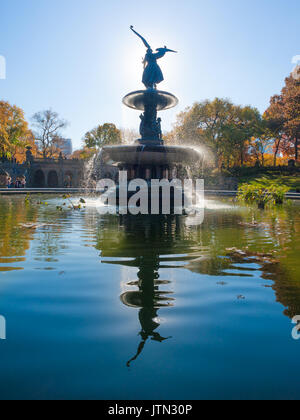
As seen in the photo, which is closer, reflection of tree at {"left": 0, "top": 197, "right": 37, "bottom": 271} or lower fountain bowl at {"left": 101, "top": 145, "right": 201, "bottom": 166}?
reflection of tree at {"left": 0, "top": 197, "right": 37, "bottom": 271}

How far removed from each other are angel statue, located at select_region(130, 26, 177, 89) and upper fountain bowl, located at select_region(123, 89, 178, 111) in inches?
50.0

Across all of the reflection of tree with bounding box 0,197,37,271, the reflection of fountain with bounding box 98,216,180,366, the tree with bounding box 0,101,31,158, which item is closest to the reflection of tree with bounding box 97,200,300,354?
the reflection of fountain with bounding box 98,216,180,366

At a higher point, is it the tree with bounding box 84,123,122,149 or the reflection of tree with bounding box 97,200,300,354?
the tree with bounding box 84,123,122,149

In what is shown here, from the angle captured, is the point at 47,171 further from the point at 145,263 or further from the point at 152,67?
the point at 145,263

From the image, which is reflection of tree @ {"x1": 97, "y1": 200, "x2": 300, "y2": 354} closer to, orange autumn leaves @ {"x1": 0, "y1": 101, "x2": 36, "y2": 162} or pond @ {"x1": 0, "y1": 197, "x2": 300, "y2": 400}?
pond @ {"x1": 0, "y1": 197, "x2": 300, "y2": 400}

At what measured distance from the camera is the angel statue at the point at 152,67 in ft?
59.7

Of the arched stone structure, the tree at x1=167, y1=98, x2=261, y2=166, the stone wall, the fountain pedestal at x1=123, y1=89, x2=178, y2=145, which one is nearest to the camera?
the fountain pedestal at x1=123, y1=89, x2=178, y2=145

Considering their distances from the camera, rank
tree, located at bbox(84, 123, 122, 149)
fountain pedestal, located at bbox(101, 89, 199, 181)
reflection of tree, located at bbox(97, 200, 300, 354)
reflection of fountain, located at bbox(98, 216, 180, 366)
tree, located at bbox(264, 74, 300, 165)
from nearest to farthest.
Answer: reflection of fountain, located at bbox(98, 216, 180, 366) < reflection of tree, located at bbox(97, 200, 300, 354) < fountain pedestal, located at bbox(101, 89, 199, 181) < tree, located at bbox(264, 74, 300, 165) < tree, located at bbox(84, 123, 122, 149)

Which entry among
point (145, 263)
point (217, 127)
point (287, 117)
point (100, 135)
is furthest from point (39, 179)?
point (145, 263)

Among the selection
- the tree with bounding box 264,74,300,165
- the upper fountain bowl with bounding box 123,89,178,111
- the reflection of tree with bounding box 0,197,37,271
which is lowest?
the reflection of tree with bounding box 0,197,37,271

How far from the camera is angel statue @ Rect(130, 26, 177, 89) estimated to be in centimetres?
1820

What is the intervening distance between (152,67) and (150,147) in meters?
6.69

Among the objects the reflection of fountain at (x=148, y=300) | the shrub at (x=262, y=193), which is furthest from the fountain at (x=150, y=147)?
the reflection of fountain at (x=148, y=300)
